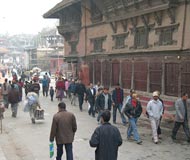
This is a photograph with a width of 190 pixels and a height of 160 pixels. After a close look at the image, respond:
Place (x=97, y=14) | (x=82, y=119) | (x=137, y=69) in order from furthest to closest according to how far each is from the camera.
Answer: (x=97, y=14), (x=137, y=69), (x=82, y=119)

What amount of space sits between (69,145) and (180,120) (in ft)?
16.6

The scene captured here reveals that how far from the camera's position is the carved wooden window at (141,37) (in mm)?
20486

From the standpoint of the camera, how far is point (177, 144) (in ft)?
39.8

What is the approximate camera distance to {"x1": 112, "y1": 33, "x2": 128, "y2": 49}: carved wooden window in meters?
23.3

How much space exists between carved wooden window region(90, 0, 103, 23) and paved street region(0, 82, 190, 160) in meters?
12.0

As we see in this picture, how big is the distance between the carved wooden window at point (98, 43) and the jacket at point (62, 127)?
18131mm

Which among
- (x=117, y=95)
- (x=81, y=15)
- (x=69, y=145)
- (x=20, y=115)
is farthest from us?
(x=81, y=15)

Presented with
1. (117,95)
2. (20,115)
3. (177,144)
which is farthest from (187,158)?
(20,115)

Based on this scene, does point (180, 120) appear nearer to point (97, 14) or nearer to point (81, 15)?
point (97, 14)

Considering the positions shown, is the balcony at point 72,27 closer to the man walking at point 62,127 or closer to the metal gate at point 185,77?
the metal gate at point 185,77

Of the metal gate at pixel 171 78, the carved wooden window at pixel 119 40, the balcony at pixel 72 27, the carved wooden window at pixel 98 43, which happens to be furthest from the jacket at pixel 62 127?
the balcony at pixel 72 27

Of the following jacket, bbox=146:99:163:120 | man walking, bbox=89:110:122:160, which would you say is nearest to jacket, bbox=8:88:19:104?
jacket, bbox=146:99:163:120

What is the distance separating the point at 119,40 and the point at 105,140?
58.6 ft

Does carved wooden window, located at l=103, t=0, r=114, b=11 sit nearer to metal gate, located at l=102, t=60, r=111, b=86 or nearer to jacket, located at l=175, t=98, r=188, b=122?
metal gate, located at l=102, t=60, r=111, b=86
